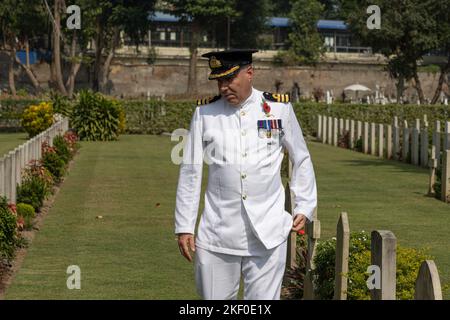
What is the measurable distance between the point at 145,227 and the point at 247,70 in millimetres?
9798

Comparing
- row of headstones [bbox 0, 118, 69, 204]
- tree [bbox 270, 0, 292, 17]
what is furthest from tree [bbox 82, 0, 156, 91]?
row of headstones [bbox 0, 118, 69, 204]

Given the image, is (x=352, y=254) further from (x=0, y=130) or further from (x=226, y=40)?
(x=226, y=40)

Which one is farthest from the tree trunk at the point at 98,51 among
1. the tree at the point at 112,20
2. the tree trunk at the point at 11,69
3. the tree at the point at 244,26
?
the tree at the point at 244,26

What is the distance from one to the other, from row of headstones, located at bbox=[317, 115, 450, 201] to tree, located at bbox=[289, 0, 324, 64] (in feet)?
178

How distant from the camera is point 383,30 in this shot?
61.3m

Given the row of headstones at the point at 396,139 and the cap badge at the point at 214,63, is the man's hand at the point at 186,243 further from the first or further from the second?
the row of headstones at the point at 396,139

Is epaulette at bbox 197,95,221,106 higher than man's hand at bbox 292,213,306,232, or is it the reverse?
epaulette at bbox 197,95,221,106

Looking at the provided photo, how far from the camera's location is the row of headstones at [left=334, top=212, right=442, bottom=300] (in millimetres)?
6816

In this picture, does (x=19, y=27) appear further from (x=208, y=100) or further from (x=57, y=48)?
(x=208, y=100)

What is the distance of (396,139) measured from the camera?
34125 millimetres

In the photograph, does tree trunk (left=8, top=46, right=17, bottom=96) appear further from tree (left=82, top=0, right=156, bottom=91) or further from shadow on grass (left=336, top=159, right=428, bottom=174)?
shadow on grass (left=336, top=159, right=428, bottom=174)

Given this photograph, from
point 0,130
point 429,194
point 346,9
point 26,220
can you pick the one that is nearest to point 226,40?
point 346,9

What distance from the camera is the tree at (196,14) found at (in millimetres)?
82600

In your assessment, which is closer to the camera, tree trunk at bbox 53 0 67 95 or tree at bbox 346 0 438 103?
tree at bbox 346 0 438 103
